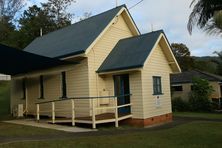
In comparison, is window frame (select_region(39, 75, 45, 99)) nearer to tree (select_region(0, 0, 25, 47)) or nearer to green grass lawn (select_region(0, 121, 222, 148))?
green grass lawn (select_region(0, 121, 222, 148))

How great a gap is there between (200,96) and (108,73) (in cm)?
1704

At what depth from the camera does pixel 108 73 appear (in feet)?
65.7

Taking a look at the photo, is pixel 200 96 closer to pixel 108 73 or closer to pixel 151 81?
pixel 151 81

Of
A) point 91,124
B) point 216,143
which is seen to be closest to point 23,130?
point 91,124

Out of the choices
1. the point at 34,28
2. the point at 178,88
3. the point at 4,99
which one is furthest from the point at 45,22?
the point at 178,88

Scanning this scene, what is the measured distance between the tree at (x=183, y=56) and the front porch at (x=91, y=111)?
153 ft

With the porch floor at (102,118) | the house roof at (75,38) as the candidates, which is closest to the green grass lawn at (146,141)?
the porch floor at (102,118)

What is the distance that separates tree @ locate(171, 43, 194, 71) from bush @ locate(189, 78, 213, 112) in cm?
3125

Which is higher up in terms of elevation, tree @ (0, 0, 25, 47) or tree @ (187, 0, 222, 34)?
tree @ (0, 0, 25, 47)

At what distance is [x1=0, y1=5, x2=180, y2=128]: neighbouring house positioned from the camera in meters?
19.1

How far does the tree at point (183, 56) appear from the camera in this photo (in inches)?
2628

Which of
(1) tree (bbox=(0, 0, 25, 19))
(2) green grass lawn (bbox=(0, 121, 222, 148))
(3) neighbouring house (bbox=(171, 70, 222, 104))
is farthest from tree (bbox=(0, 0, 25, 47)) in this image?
(2) green grass lawn (bbox=(0, 121, 222, 148))

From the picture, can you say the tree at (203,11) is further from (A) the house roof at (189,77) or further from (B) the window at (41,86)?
(A) the house roof at (189,77)

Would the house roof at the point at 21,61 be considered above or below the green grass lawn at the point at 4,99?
above
